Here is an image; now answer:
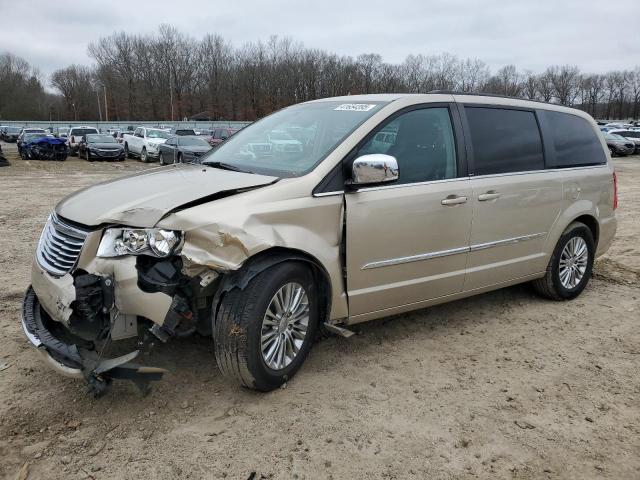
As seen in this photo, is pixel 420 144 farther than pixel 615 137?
No

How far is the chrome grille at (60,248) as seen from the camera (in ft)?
10.2

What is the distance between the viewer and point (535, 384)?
3582 millimetres

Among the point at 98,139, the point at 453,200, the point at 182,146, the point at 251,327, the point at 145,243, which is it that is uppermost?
the point at 98,139

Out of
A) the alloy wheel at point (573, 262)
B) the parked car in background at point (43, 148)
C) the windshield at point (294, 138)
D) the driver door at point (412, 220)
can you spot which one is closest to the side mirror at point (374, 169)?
the driver door at point (412, 220)

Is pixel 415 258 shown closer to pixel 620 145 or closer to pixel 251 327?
pixel 251 327

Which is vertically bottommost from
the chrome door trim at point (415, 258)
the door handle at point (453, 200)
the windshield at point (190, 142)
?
the chrome door trim at point (415, 258)

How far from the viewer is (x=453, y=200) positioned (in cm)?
400

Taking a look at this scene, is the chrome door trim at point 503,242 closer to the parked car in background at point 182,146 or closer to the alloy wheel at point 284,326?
the alloy wheel at point 284,326

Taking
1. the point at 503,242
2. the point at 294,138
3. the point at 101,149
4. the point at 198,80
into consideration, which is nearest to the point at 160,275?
the point at 294,138

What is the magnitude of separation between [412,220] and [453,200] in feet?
1.44

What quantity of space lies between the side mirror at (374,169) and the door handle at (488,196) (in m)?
1.09

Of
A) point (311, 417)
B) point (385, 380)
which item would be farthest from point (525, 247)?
point (311, 417)

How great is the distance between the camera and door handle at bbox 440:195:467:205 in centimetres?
395

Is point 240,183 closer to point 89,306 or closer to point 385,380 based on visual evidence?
point 89,306
